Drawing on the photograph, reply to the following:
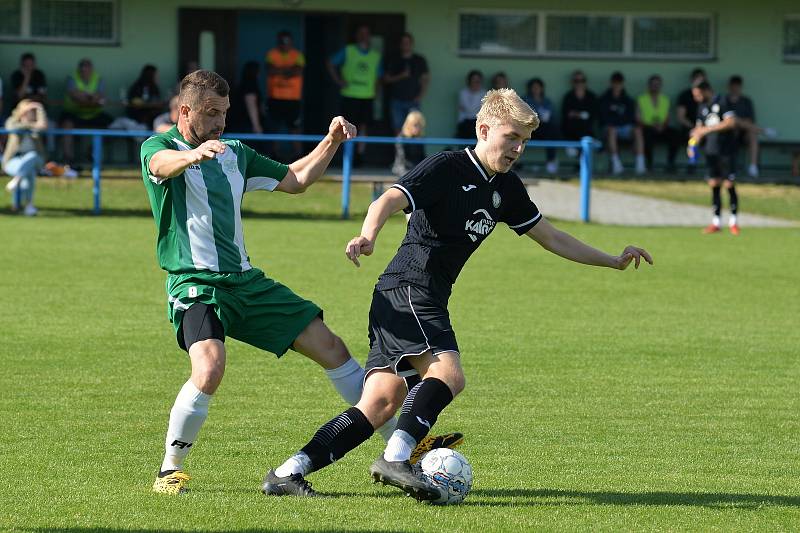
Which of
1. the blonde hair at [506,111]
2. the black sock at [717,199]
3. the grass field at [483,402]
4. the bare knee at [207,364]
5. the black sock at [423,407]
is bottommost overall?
the grass field at [483,402]

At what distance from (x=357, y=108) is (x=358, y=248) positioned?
63.4 ft

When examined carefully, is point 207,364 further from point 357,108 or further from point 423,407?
point 357,108

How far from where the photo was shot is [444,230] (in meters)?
5.82

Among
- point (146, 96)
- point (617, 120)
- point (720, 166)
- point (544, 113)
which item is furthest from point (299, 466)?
point (617, 120)

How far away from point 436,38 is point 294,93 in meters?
3.19

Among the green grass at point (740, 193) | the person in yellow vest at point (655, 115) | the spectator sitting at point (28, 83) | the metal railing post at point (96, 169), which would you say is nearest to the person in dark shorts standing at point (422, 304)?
the metal railing post at point (96, 169)

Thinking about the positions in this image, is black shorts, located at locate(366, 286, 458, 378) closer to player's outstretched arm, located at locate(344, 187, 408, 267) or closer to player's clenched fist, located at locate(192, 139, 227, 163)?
player's outstretched arm, located at locate(344, 187, 408, 267)

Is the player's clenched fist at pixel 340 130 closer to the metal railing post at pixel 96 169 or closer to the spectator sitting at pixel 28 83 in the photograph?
the metal railing post at pixel 96 169

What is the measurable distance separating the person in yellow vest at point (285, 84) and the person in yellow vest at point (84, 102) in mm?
A: 2795

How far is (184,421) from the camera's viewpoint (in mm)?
5691

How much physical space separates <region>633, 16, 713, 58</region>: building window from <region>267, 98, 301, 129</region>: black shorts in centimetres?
668

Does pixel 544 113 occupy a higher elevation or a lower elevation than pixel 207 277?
higher

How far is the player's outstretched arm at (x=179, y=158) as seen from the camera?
523 cm

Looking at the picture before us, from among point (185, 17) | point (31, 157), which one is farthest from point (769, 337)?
point (185, 17)
